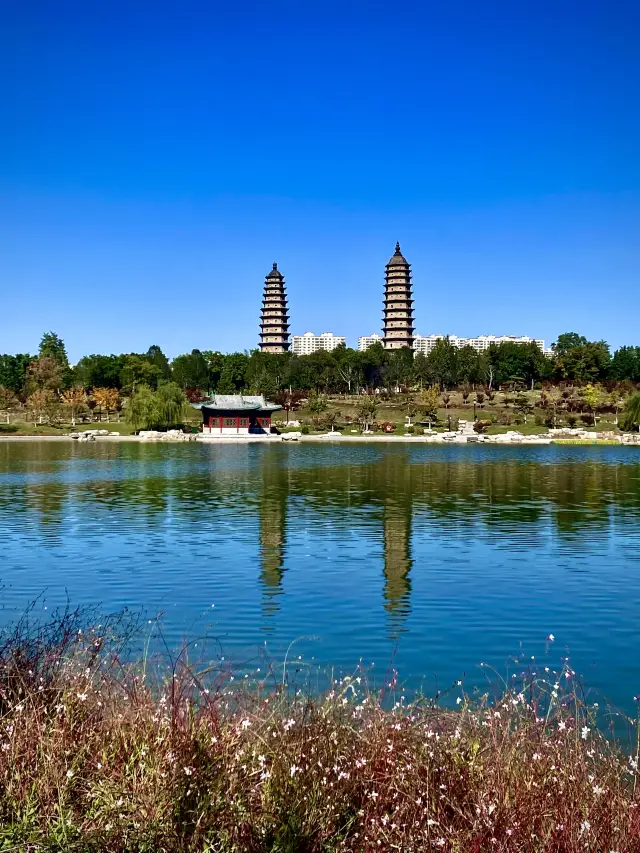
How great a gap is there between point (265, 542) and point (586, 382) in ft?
299

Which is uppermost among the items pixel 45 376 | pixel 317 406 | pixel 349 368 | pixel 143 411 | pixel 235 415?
pixel 349 368

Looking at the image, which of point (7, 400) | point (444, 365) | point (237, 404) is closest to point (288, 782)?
point (237, 404)

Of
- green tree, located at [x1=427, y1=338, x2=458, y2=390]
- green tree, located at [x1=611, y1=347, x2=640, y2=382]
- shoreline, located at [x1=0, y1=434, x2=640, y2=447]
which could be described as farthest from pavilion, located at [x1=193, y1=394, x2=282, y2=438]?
green tree, located at [x1=611, y1=347, x2=640, y2=382]

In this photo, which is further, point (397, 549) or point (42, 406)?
point (42, 406)

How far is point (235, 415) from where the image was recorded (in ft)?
264

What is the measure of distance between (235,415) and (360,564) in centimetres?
6318

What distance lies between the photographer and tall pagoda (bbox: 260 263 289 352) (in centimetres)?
13050

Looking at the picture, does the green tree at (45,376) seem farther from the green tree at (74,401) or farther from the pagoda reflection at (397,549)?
the pagoda reflection at (397,549)

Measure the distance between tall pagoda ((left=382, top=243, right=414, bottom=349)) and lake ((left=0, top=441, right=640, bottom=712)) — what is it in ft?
281

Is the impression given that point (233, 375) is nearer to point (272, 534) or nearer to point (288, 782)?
point (272, 534)

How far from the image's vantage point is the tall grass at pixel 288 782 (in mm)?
5117

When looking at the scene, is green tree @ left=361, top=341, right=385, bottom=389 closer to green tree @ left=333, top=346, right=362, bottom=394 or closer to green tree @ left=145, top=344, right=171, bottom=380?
green tree @ left=333, top=346, right=362, bottom=394

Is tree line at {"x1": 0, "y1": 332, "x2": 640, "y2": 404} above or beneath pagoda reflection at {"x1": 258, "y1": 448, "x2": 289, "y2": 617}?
above

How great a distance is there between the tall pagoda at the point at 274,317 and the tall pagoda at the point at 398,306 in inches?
640
